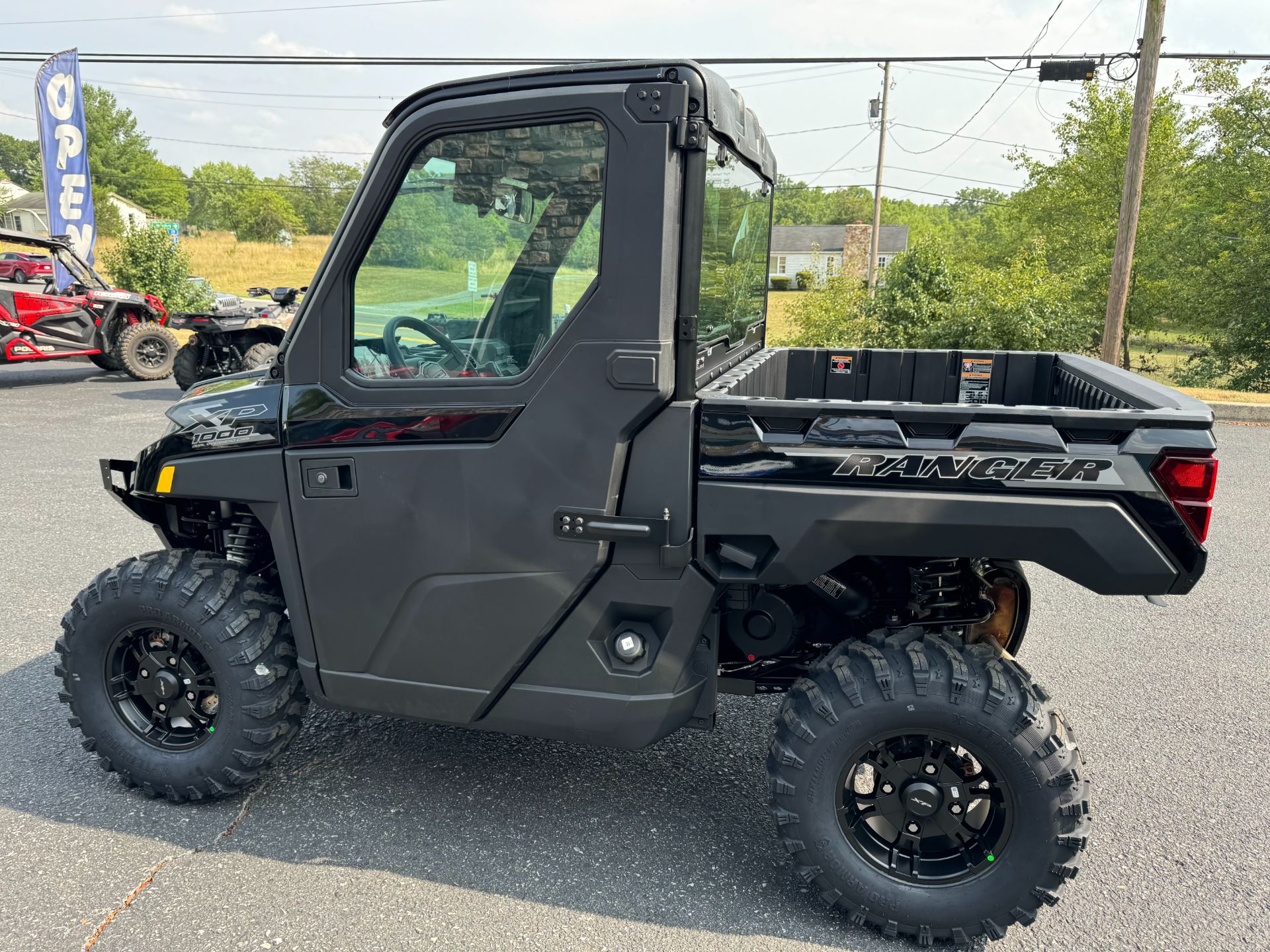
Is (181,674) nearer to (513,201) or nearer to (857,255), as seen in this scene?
(513,201)

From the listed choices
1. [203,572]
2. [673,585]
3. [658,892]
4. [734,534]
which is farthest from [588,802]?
[203,572]

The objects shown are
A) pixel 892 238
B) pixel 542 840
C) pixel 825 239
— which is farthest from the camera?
pixel 825 239

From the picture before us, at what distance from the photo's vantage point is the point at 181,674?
3.04 meters

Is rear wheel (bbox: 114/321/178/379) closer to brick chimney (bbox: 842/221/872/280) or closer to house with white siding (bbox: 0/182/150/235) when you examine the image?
brick chimney (bbox: 842/221/872/280)

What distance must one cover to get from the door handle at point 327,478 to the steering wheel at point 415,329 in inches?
13.2

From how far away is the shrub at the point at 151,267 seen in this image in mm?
18531

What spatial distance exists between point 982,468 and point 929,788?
890 mm

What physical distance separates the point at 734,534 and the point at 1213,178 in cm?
2327

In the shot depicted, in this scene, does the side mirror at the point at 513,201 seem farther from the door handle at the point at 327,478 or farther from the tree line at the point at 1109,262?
the tree line at the point at 1109,262

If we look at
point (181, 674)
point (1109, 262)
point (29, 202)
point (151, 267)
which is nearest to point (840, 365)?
point (181, 674)

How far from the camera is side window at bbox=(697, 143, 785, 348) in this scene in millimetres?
2596

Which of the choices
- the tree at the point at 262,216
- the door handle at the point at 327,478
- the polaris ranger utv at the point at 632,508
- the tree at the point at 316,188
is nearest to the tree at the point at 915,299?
the polaris ranger utv at the point at 632,508

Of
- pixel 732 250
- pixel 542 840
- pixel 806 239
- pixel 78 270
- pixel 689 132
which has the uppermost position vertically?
pixel 806 239

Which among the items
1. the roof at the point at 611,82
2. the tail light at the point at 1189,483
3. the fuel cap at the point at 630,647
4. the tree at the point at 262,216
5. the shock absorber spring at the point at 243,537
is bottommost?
the fuel cap at the point at 630,647
